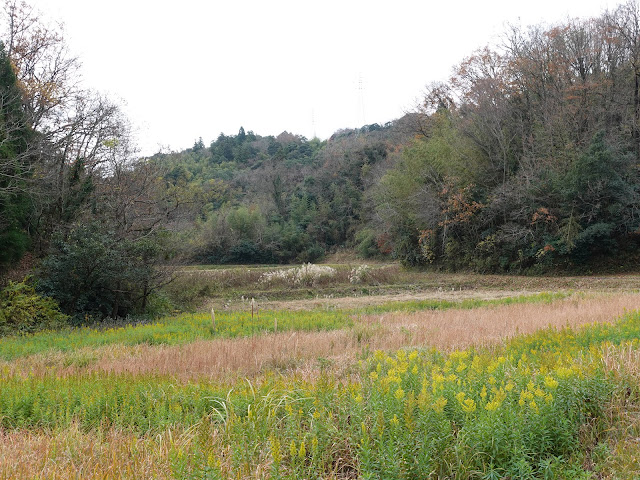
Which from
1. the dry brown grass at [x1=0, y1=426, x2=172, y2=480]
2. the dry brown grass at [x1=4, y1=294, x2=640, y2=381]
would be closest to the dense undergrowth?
the dry brown grass at [x1=0, y1=426, x2=172, y2=480]

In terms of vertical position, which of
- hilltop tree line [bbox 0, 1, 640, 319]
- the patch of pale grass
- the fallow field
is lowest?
the patch of pale grass

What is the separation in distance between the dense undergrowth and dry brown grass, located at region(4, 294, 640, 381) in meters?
2.12

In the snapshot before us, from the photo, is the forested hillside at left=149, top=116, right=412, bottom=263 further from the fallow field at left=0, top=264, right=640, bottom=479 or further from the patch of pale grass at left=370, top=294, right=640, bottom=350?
the fallow field at left=0, top=264, right=640, bottom=479

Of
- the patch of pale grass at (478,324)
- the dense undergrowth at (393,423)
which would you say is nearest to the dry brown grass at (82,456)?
the dense undergrowth at (393,423)

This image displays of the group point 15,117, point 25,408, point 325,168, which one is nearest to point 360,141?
point 325,168

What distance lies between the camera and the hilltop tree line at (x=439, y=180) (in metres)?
17.9

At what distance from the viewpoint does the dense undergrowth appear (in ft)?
10.6

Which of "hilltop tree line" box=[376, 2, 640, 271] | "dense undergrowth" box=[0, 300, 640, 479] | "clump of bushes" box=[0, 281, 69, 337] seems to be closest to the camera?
"dense undergrowth" box=[0, 300, 640, 479]

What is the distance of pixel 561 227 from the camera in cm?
3045

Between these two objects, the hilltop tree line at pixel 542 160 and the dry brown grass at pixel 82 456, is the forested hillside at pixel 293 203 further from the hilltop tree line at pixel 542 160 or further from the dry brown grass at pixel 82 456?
the dry brown grass at pixel 82 456

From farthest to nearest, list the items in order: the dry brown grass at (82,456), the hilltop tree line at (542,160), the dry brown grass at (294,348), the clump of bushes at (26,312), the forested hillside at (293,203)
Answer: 1. the forested hillside at (293,203)
2. the hilltop tree line at (542,160)
3. the clump of bushes at (26,312)
4. the dry brown grass at (294,348)
5. the dry brown grass at (82,456)

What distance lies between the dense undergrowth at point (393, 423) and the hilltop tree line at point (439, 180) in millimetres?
13095

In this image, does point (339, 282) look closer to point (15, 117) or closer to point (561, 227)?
point (561, 227)

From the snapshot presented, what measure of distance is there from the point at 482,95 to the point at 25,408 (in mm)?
36588
